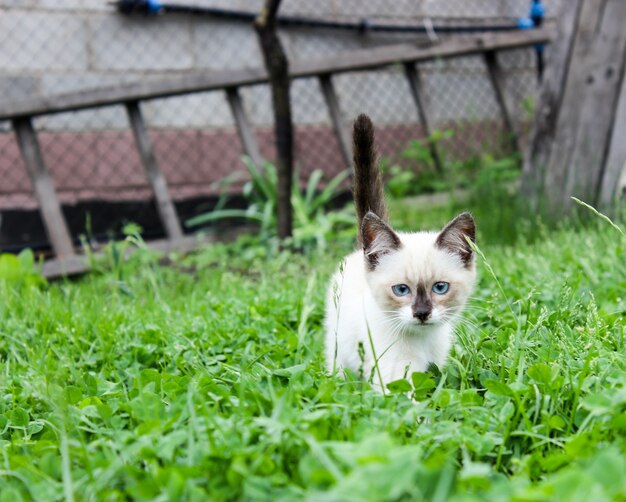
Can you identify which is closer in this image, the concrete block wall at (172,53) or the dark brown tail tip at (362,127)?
the dark brown tail tip at (362,127)

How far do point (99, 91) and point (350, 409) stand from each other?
414 centimetres

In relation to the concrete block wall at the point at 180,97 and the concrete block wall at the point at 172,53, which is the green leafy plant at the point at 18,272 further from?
the concrete block wall at the point at 172,53

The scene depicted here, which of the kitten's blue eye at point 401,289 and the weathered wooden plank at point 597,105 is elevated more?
the weathered wooden plank at point 597,105

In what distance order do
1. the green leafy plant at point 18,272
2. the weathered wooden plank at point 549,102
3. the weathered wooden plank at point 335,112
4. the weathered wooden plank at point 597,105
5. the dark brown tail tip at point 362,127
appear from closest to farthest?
the dark brown tail tip at point 362,127, the green leafy plant at point 18,272, the weathered wooden plank at point 597,105, the weathered wooden plank at point 549,102, the weathered wooden plank at point 335,112

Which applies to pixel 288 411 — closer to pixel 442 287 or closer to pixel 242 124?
pixel 442 287

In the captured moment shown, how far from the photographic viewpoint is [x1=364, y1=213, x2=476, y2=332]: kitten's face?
209 cm

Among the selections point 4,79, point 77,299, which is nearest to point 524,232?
point 77,299

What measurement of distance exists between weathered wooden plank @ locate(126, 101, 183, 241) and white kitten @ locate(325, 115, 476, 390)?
316cm

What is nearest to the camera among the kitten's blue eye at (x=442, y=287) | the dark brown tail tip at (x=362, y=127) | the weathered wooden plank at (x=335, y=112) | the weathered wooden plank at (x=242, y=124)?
the kitten's blue eye at (x=442, y=287)

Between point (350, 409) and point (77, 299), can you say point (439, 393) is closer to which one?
point (350, 409)

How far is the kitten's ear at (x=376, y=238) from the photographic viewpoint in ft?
7.08

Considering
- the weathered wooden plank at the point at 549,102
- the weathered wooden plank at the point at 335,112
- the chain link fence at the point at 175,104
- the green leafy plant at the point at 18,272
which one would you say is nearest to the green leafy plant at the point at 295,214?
the weathered wooden plank at the point at 335,112

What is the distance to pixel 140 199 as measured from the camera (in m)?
5.92

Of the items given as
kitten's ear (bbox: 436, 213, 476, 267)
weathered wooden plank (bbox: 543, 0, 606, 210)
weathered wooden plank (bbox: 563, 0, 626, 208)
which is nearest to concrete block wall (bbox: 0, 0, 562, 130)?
weathered wooden plank (bbox: 543, 0, 606, 210)
